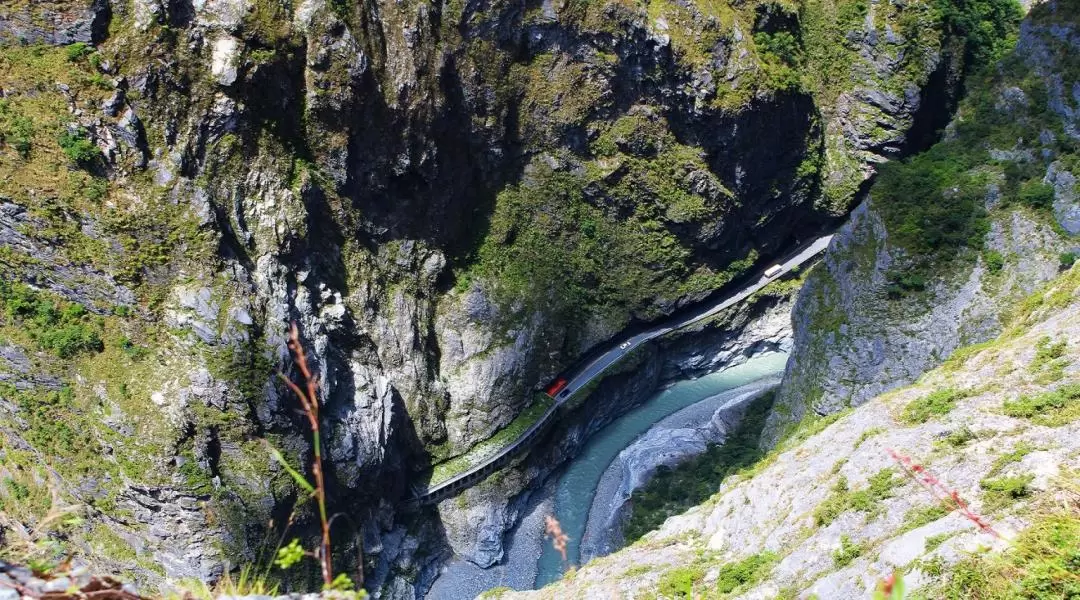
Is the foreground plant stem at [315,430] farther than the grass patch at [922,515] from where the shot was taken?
No

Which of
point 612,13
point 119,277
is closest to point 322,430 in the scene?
point 119,277

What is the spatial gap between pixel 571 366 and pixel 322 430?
538 inches

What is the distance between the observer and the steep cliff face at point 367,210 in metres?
22.1

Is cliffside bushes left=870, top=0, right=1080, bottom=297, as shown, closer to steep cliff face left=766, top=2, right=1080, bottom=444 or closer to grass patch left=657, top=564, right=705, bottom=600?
steep cliff face left=766, top=2, right=1080, bottom=444

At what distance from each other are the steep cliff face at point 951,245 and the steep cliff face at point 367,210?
865 centimetres

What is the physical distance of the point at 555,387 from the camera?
34344 millimetres

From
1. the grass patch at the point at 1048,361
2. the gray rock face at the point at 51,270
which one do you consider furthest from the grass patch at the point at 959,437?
the gray rock face at the point at 51,270

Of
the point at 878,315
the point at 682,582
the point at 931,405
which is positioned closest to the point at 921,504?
the point at 931,405

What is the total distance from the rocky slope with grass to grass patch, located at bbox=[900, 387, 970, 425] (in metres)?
0.04

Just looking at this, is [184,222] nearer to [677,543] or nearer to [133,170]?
[133,170]

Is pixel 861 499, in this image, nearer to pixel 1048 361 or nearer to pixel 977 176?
pixel 1048 361

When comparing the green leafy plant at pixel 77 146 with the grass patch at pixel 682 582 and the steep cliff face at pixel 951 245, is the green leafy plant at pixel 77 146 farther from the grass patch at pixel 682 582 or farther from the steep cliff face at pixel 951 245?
the steep cliff face at pixel 951 245

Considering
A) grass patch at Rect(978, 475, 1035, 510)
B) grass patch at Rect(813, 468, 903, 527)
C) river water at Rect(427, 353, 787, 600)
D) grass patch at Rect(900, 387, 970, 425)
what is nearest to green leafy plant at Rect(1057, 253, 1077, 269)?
grass patch at Rect(900, 387, 970, 425)

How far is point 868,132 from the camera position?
127 ft
